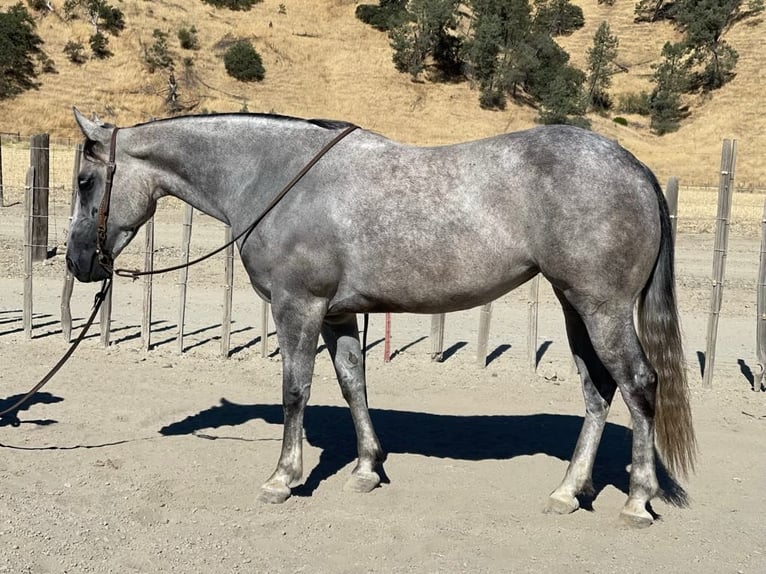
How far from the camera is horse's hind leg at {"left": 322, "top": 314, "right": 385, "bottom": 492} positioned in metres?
5.25

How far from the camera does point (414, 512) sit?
16.0 ft

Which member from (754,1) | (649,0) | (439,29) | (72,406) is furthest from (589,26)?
(72,406)

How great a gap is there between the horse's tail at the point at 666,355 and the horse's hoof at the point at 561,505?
583mm

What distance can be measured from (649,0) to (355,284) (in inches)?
2266

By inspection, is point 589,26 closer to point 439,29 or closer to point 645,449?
point 439,29

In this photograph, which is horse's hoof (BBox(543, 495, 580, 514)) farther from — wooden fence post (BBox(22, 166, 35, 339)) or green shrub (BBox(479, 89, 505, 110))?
green shrub (BBox(479, 89, 505, 110))

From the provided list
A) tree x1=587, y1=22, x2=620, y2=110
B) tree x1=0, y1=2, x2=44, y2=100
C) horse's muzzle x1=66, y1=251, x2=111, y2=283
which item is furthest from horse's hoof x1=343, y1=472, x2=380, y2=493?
tree x1=587, y1=22, x2=620, y2=110

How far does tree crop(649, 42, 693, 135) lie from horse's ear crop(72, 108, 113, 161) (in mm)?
40259

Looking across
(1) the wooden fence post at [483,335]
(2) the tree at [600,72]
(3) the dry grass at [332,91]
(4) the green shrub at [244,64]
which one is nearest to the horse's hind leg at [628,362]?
(1) the wooden fence post at [483,335]

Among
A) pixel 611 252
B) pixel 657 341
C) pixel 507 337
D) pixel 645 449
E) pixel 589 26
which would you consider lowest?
pixel 507 337

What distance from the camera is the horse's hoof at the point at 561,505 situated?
15.9ft

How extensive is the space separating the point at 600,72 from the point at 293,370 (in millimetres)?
Answer: 43339

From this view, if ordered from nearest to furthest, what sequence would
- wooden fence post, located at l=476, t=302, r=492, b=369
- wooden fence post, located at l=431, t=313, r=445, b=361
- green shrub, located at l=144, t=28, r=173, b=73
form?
wooden fence post, located at l=476, t=302, r=492, b=369, wooden fence post, located at l=431, t=313, r=445, b=361, green shrub, located at l=144, t=28, r=173, b=73

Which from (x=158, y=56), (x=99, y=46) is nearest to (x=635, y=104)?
(x=158, y=56)
